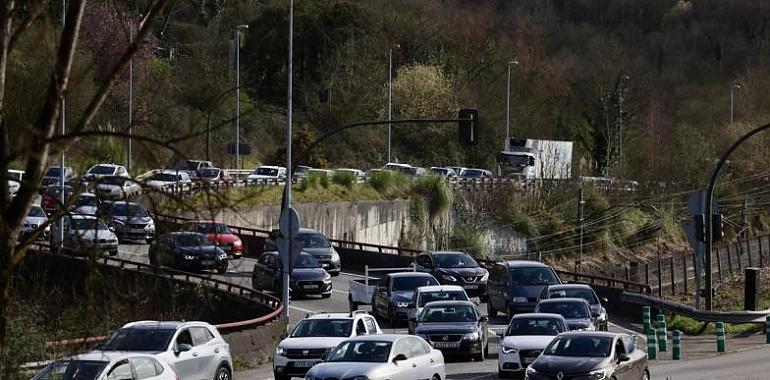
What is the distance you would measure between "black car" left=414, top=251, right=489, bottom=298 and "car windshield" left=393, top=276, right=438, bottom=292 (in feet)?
19.0

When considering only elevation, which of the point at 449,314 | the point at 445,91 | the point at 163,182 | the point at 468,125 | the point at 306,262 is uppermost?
the point at 445,91

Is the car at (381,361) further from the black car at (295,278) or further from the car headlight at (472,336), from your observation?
the black car at (295,278)

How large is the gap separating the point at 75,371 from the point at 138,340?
10.8 ft

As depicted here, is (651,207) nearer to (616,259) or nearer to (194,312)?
(616,259)

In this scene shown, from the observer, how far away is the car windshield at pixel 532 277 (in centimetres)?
4041

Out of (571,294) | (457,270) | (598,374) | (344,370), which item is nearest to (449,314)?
(571,294)

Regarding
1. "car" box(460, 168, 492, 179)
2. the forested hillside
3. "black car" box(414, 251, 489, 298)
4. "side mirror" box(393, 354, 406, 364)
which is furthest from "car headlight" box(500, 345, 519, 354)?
"car" box(460, 168, 492, 179)

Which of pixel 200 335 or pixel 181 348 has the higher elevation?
pixel 200 335

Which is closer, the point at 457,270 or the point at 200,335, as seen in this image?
the point at 200,335

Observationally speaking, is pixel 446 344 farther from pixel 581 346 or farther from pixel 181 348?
pixel 181 348

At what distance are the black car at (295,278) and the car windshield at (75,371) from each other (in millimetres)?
23358

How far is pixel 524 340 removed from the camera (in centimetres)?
2855

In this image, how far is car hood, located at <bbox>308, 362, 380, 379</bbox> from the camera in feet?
74.2

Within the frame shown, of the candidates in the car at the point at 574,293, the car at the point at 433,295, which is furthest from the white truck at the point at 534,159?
the car at the point at 433,295
